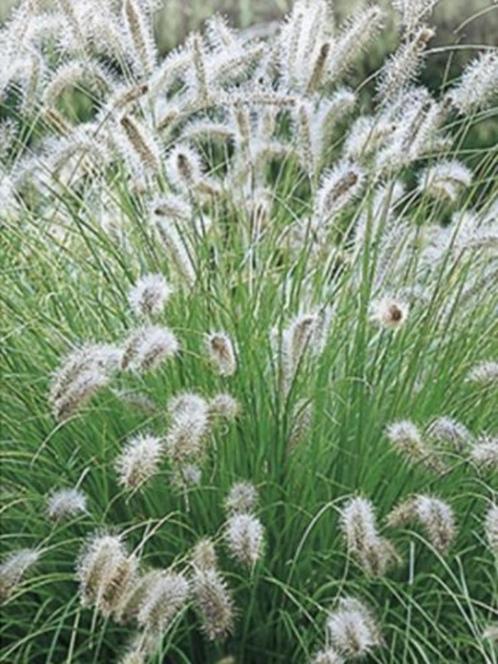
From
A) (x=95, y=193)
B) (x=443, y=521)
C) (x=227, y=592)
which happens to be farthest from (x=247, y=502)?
(x=95, y=193)

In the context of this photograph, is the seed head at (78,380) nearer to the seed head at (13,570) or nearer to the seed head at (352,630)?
the seed head at (13,570)

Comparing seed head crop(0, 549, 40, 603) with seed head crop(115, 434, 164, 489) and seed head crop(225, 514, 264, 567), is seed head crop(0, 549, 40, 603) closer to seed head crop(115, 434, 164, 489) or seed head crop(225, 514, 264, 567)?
seed head crop(115, 434, 164, 489)

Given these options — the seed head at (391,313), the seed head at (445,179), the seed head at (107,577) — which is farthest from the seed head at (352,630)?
the seed head at (445,179)

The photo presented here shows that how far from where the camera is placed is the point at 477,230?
3.04 metres

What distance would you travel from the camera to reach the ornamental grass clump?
262cm

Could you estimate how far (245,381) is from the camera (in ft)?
9.68

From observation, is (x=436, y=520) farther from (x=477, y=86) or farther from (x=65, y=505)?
(x=477, y=86)

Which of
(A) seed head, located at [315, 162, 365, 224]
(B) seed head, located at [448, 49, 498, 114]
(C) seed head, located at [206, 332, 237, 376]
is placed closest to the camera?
(C) seed head, located at [206, 332, 237, 376]

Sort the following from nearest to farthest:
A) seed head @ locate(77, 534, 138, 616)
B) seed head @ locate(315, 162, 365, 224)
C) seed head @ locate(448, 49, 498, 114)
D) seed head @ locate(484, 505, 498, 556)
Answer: seed head @ locate(77, 534, 138, 616), seed head @ locate(484, 505, 498, 556), seed head @ locate(315, 162, 365, 224), seed head @ locate(448, 49, 498, 114)

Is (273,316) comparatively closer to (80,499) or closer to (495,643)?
(80,499)

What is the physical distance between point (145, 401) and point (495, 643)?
0.72 metres

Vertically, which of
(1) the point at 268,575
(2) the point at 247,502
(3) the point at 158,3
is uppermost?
(3) the point at 158,3

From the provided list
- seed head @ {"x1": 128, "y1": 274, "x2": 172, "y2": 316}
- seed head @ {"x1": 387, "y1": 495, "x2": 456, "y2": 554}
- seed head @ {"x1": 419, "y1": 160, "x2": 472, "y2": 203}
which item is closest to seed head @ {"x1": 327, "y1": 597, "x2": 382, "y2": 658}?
seed head @ {"x1": 387, "y1": 495, "x2": 456, "y2": 554}

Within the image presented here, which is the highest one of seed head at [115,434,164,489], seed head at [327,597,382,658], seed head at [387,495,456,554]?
seed head at [115,434,164,489]
